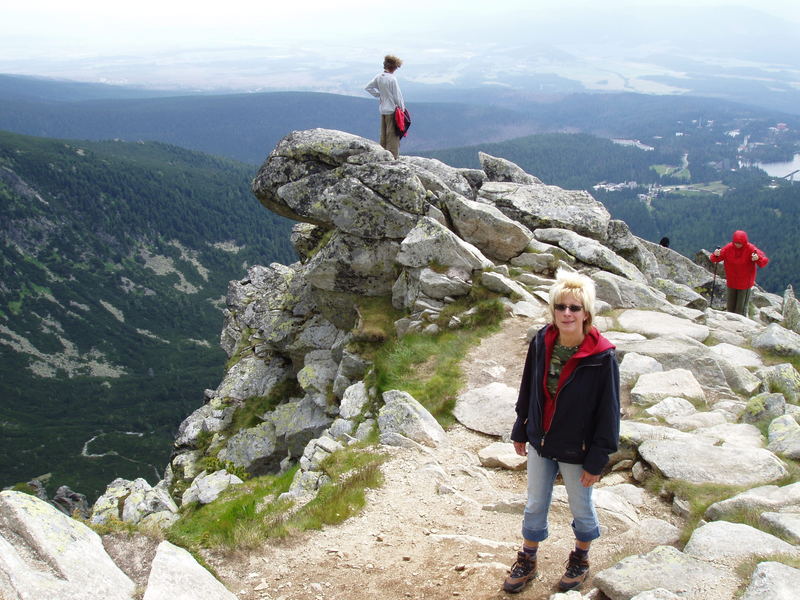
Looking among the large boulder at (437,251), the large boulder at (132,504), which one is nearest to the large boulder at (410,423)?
the large boulder at (437,251)

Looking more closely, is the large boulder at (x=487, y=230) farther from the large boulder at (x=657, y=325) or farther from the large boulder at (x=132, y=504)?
the large boulder at (x=132, y=504)

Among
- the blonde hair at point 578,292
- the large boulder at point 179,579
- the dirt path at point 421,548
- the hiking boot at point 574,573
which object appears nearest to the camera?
the large boulder at point 179,579

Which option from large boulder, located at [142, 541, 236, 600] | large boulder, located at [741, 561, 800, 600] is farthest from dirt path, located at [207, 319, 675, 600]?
large boulder, located at [741, 561, 800, 600]

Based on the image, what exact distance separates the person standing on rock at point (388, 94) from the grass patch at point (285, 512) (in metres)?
15.8

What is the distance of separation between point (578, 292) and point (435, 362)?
11.8 metres

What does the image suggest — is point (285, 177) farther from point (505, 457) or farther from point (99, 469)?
point (99, 469)

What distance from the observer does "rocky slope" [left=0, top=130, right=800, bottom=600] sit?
8.71m

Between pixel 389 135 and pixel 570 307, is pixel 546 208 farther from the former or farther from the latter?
pixel 570 307

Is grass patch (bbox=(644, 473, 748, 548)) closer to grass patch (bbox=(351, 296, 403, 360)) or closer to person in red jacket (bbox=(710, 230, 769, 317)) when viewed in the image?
grass patch (bbox=(351, 296, 403, 360))

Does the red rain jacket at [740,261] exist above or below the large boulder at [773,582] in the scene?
above

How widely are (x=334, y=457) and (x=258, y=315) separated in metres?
21.1

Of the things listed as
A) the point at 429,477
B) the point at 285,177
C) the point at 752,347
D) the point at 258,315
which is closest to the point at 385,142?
the point at 285,177

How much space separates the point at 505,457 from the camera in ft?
44.0

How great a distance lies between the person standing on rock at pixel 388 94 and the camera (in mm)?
24531
